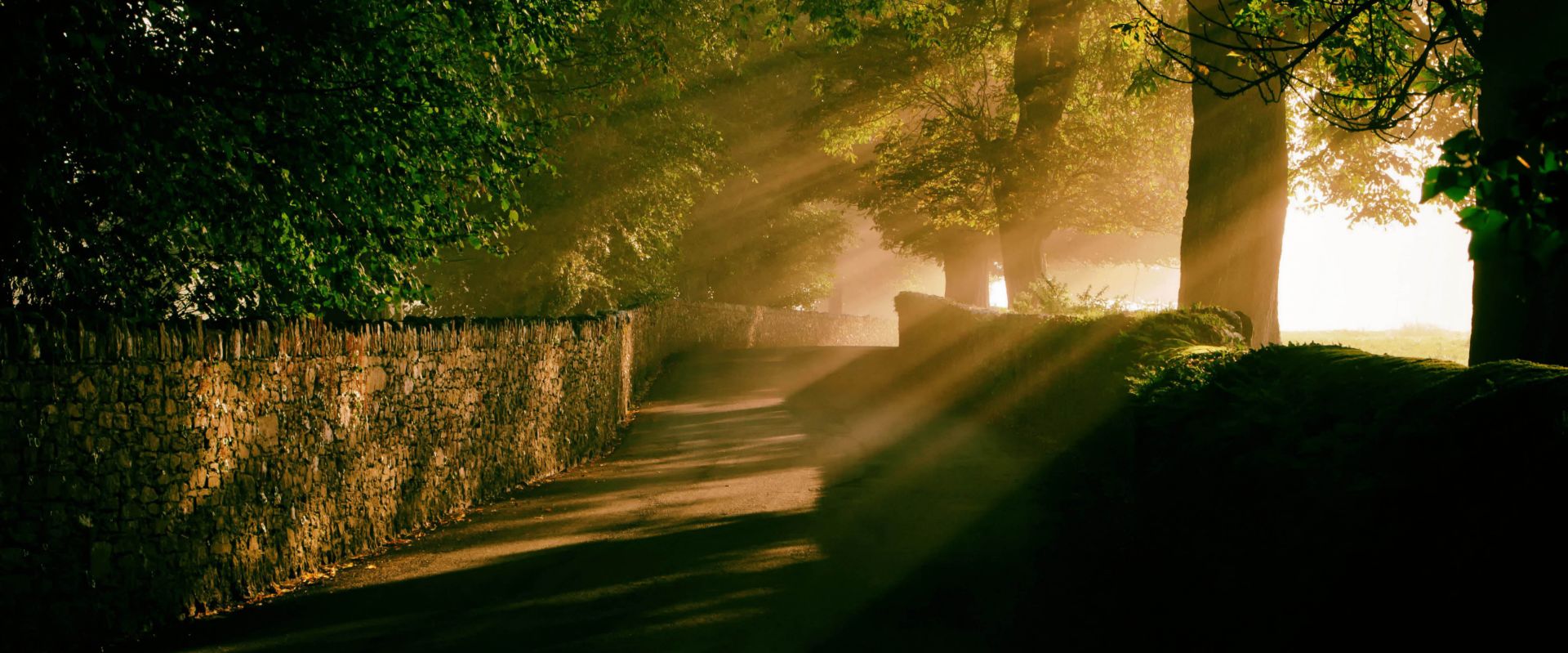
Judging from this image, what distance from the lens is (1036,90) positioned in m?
29.2

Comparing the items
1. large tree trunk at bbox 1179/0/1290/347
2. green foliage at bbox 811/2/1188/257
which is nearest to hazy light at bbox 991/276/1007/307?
green foliage at bbox 811/2/1188/257

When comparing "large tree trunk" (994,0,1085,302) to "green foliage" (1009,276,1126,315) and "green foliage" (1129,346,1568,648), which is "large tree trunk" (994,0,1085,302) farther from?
"green foliage" (1129,346,1568,648)

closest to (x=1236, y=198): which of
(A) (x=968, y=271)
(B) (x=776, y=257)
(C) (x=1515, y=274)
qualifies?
(C) (x=1515, y=274)

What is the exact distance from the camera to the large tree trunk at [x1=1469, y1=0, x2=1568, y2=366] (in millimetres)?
8195

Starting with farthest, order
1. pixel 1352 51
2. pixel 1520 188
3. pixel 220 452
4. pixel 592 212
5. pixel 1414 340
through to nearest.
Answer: pixel 1414 340, pixel 592 212, pixel 1352 51, pixel 220 452, pixel 1520 188

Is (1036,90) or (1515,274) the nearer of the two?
(1515,274)

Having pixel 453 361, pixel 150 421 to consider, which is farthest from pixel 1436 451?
pixel 453 361

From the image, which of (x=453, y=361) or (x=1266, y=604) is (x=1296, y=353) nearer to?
(x=1266, y=604)

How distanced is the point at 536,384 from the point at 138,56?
6824mm

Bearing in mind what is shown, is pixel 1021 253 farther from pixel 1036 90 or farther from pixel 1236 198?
pixel 1236 198

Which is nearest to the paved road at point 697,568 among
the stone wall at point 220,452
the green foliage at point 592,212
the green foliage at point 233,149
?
the stone wall at point 220,452

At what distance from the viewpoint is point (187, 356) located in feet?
24.4

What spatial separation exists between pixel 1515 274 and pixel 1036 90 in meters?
21.5

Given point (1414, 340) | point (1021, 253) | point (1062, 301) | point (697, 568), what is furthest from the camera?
point (1414, 340)
